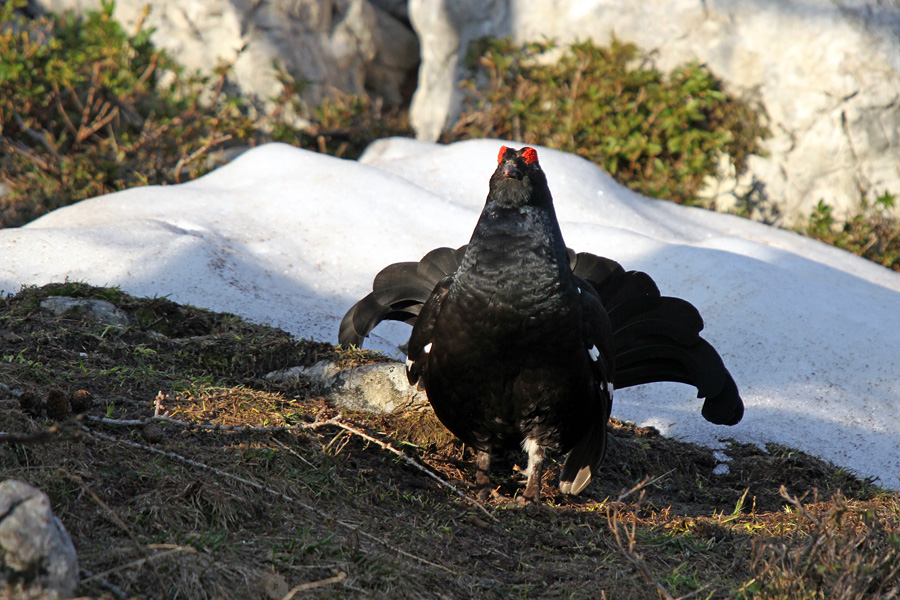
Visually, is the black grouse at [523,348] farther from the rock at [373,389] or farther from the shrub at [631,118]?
the shrub at [631,118]

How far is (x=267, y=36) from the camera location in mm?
8477

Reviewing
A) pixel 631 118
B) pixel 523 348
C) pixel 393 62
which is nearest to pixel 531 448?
pixel 523 348

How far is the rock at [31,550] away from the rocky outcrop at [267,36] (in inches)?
280

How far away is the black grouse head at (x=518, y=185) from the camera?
3.06 m

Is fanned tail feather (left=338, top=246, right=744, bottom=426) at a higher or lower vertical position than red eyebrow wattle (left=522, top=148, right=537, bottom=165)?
lower

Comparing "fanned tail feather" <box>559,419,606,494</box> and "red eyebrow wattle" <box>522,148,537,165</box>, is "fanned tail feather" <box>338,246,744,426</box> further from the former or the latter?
"red eyebrow wattle" <box>522,148,537,165</box>

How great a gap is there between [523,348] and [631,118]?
502 cm

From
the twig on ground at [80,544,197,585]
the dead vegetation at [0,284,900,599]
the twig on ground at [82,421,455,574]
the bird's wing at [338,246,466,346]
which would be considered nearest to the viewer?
the twig on ground at [80,544,197,585]

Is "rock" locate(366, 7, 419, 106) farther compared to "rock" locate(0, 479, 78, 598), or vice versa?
"rock" locate(366, 7, 419, 106)

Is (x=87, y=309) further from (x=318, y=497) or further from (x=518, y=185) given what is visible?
(x=518, y=185)

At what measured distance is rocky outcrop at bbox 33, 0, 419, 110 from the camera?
826cm

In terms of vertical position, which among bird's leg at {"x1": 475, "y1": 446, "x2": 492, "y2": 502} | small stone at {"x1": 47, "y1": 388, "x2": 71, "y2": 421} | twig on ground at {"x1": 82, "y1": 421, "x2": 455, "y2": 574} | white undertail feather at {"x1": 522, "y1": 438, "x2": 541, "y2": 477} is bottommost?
bird's leg at {"x1": 475, "y1": 446, "x2": 492, "y2": 502}

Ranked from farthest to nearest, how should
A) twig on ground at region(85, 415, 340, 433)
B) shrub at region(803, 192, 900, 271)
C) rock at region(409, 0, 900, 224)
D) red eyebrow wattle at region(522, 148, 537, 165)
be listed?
rock at region(409, 0, 900, 224)
shrub at region(803, 192, 900, 271)
red eyebrow wattle at region(522, 148, 537, 165)
twig on ground at region(85, 415, 340, 433)

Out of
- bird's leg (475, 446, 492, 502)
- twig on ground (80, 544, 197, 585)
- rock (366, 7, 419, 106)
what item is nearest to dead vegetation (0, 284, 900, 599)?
twig on ground (80, 544, 197, 585)
